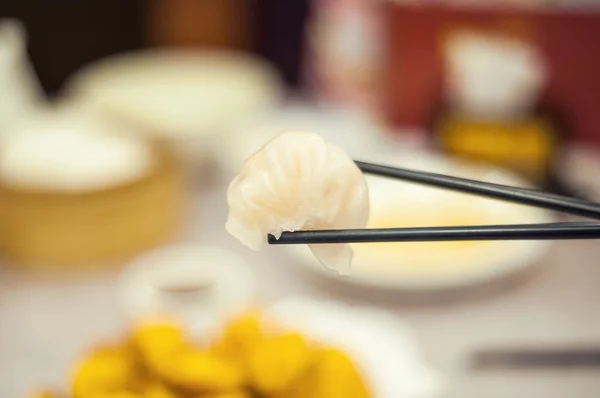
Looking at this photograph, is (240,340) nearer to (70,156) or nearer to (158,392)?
(158,392)

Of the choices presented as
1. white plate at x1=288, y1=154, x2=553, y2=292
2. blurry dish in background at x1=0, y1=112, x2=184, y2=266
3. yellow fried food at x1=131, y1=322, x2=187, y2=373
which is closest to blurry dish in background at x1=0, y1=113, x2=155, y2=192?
blurry dish in background at x1=0, y1=112, x2=184, y2=266

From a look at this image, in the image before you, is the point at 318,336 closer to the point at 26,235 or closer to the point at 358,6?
the point at 26,235

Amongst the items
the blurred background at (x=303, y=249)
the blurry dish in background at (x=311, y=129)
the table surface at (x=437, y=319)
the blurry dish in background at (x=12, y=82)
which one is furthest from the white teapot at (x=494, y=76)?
the blurry dish in background at (x=12, y=82)

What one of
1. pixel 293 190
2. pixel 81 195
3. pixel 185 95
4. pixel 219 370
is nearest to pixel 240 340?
pixel 219 370

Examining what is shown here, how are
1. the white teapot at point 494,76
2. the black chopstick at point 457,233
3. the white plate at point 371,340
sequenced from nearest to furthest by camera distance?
A: the black chopstick at point 457,233 → the white plate at point 371,340 → the white teapot at point 494,76

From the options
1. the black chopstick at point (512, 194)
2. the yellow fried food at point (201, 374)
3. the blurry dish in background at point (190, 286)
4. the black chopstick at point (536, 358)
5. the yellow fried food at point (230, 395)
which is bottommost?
the blurry dish in background at point (190, 286)

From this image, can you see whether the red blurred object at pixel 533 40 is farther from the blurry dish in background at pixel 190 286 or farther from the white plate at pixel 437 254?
the blurry dish in background at pixel 190 286

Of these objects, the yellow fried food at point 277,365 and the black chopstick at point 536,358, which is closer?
the yellow fried food at point 277,365
